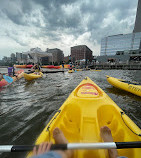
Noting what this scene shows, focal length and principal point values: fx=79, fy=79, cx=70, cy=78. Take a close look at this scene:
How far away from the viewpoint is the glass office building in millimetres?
48375

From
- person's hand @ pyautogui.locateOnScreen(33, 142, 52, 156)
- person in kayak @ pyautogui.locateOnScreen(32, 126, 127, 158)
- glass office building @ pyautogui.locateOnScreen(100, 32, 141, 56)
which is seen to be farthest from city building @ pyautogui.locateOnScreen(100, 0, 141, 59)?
person's hand @ pyautogui.locateOnScreen(33, 142, 52, 156)

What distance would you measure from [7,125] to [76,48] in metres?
103

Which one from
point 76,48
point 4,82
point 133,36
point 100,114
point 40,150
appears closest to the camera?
point 40,150

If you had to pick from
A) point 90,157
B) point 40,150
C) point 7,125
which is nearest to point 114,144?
point 90,157

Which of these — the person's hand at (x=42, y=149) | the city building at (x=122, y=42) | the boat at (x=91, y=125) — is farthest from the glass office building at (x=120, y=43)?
the person's hand at (x=42, y=149)

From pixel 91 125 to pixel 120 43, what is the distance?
65.3 metres

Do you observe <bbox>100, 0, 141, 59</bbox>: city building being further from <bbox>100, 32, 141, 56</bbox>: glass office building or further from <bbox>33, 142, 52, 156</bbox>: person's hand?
<bbox>33, 142, 52, 156</bbox>: person's hand

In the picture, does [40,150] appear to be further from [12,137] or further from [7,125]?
[7,125]

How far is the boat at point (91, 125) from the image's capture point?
1.29 metres

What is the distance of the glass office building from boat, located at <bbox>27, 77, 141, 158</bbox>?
60129 millimetres

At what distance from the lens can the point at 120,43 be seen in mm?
52406

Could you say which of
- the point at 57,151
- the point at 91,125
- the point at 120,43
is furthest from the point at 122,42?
the point at 57,151

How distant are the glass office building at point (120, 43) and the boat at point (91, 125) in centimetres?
6013

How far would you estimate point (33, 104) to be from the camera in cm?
379
